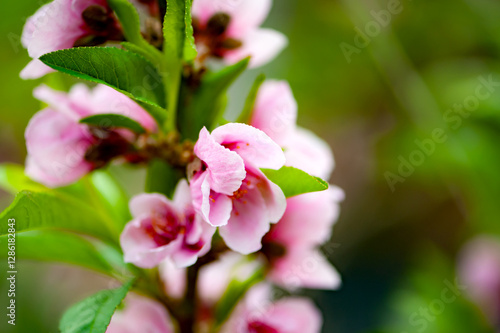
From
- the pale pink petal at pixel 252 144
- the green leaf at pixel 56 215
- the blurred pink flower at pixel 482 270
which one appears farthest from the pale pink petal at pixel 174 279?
the blurred pink flower at pixel 482 270

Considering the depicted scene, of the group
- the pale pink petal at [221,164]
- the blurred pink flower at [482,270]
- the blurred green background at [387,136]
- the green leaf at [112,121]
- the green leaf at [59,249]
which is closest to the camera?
the pale pink petal at [221,164]

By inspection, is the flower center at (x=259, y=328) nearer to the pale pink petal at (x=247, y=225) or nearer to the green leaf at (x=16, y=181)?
the pale pink petal at (x=247, y=225)

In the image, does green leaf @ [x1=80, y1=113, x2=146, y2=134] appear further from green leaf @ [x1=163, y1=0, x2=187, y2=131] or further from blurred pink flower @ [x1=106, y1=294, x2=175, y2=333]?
blurred pink flower @ [x1=106, y1=294, x2=175, y2=333]

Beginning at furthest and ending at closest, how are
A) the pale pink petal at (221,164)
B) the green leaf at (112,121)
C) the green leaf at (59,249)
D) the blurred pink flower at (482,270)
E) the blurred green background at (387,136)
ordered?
the blurred pink flower at (482,270)
the blurred green background at (387,136)
the green leaf at (59,249)
the green leaf at (112,121)
the pale pink petal at (221,164)

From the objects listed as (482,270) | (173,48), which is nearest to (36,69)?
(173,48)

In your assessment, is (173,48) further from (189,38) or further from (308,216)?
(308,216)

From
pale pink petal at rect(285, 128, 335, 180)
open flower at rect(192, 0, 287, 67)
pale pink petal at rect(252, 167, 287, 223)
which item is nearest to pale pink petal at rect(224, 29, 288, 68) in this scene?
open flower at rect(192, 0, 287, 67)

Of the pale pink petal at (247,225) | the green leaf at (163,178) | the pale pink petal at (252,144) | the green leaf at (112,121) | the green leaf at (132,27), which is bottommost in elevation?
the green leaf at (163,178)

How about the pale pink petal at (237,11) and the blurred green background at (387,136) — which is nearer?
the pale pink petal at (237,11)
